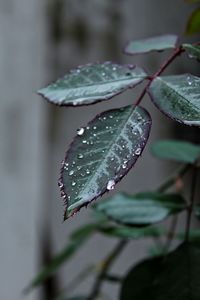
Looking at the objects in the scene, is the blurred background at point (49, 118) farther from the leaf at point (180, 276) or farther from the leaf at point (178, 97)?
the leaf at point (178, 97)

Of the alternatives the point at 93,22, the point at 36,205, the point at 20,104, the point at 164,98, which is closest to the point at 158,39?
the point at 164,98

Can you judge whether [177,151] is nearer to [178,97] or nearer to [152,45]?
[152,45]

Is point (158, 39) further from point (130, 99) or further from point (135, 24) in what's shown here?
point (135, 24)

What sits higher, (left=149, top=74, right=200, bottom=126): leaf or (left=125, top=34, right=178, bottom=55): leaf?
Answer: (left=149, top=74, right=200, bottom=126): leaf

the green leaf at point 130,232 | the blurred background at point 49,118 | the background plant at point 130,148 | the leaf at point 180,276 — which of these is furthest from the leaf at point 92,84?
the blurred background at point 49,118

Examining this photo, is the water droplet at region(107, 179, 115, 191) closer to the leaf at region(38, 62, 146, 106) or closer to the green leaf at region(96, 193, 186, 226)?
the leaf at region(38, 62, 146, 106)

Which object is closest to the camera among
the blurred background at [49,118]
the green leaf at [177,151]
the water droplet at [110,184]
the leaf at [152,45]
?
the water droplet at [110,184]

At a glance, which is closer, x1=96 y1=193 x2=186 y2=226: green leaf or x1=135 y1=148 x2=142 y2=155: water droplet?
x1=135 y1=148 x2=142 y2=155: water droplet

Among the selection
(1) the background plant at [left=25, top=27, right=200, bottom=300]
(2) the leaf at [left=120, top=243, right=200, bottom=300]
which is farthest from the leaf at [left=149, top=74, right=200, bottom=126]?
(2) the leaf at [left=120, top=243, right=200, bottom=300]
